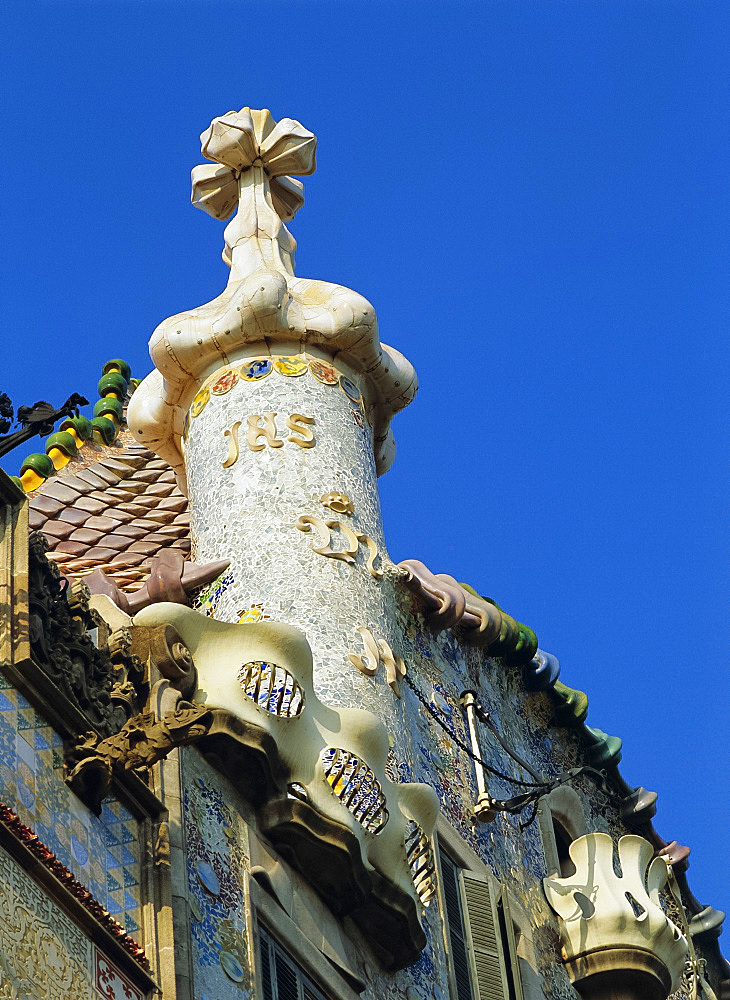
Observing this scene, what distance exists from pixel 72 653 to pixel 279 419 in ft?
13.7

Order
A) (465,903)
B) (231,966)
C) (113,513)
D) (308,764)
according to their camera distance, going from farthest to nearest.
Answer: (113,513), (465,903), (308,764), (231,966)

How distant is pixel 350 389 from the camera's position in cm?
1470

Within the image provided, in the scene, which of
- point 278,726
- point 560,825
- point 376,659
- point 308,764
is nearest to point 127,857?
point 278,726

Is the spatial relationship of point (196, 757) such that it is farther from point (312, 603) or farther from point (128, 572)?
point (128, 572)

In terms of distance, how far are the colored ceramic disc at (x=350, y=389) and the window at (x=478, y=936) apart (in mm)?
3053

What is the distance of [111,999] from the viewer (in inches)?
365

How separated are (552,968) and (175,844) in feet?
15.0

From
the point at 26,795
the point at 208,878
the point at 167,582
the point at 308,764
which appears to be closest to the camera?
the point at 26,795

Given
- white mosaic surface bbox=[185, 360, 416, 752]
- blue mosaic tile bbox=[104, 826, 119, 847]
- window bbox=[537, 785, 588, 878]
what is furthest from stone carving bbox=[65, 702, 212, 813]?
window bbox=[537, 785, 588, 878]

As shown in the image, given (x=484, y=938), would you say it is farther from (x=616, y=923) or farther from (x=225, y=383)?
(x=225, y=383)

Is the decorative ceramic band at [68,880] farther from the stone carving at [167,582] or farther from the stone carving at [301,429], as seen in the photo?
the stone carving at [301,429]

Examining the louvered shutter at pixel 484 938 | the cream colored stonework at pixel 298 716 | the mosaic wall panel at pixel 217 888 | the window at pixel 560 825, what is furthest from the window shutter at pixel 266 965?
the window at pixel 560 825

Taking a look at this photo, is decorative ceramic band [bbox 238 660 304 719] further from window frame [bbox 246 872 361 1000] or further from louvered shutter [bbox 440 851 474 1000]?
louvered shutter [bbox 440 851 474 1000]

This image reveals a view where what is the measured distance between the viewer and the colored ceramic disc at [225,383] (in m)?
14.5
